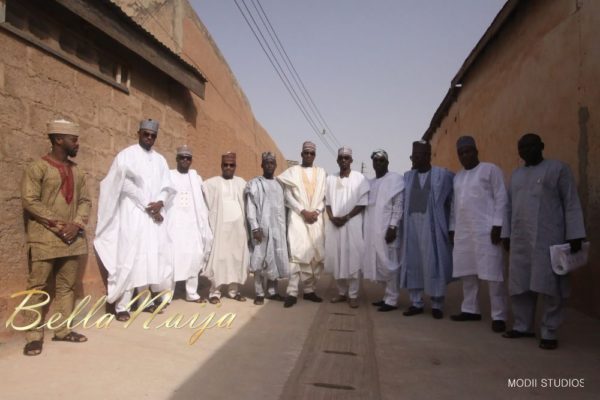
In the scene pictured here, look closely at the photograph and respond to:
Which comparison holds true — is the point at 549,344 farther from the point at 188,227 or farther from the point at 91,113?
the point at 91,113

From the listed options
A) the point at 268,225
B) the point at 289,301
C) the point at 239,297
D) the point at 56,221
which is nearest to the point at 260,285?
the point at 239,297

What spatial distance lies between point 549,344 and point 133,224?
3.87 m

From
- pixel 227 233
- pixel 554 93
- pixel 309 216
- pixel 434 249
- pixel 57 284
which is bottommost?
pixel 57 284

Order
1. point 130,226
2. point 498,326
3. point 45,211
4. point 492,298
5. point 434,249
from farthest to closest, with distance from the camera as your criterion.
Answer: point 434,249, point 130,226, point 492,298, point 498,326, point 45,211

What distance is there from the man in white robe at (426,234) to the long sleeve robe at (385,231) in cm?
11

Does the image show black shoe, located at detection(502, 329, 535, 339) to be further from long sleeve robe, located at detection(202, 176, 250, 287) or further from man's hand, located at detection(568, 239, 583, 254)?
long sleeve robe, located at detection(202, 176, 250, 287)

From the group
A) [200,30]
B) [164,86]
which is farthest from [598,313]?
[200,30]

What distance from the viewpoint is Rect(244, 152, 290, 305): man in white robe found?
5500 millimetres

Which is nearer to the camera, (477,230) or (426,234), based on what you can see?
(477,230)

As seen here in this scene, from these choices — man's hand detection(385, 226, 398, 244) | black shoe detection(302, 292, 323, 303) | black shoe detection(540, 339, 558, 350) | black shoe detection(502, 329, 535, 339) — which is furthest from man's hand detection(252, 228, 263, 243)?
black shoe detection(540, 339, 558, 350)

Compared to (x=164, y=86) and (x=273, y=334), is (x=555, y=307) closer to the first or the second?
(x=273, y=334)

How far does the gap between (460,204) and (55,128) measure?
3793 mm

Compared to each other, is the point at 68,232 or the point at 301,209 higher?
the point at 301,209

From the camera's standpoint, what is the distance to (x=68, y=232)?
3.61 metres
